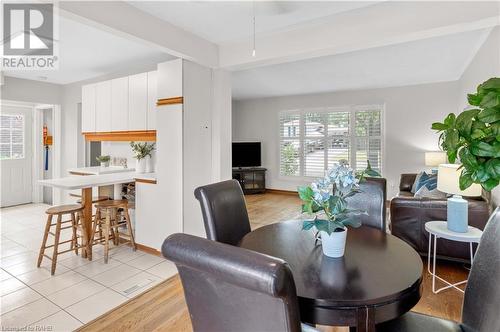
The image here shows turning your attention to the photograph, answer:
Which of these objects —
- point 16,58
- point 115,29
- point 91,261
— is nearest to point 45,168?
point 16,58

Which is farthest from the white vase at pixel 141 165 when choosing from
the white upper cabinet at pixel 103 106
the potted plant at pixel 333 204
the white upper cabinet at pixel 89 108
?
the potted plant at pixel 333 204

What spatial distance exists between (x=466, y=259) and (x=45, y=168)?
750 centimetres

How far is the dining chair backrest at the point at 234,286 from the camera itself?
655mm

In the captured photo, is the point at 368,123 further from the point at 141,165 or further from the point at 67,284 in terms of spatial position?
the point at 67,284

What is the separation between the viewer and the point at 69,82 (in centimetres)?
525

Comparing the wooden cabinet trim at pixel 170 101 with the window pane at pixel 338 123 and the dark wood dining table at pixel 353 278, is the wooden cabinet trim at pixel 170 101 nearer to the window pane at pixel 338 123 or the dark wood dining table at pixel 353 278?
the dark wood dining table at pixel 353 278

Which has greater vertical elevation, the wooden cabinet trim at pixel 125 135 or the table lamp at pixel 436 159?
the wooden cabinet trim at pixel 125 135

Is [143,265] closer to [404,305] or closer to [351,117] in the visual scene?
[404,305]

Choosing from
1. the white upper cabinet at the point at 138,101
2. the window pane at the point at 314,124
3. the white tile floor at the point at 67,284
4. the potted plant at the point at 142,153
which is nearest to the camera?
the white tile floor at the point at 67,284

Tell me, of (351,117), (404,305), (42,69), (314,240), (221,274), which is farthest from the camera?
(351,117)

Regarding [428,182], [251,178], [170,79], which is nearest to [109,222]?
[170,79]

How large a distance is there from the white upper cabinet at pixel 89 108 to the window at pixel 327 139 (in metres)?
4.46

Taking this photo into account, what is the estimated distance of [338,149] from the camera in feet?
21.9

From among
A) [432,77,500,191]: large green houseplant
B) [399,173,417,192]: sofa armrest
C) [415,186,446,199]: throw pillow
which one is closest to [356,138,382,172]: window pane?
[399,173,417,192]: sofa armrest
